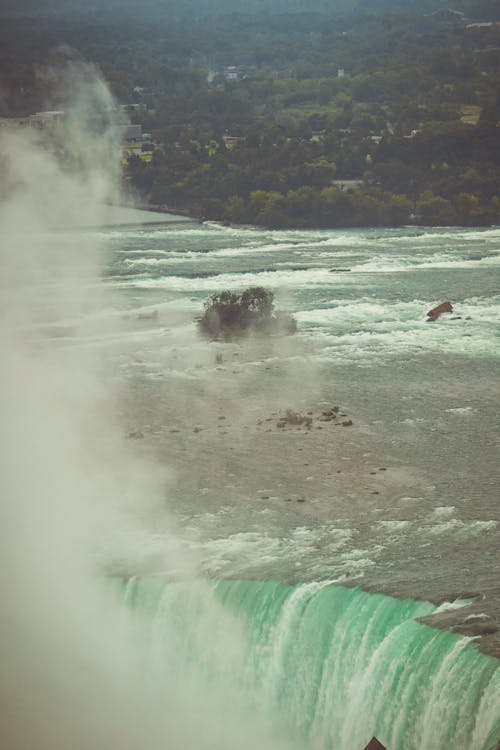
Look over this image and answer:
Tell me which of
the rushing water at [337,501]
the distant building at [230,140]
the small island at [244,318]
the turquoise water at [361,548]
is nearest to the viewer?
the turquoise water at [361,548]

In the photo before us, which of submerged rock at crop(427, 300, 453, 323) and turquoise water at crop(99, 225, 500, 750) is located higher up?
submerged rock at crop(427, 300, 453, 323)

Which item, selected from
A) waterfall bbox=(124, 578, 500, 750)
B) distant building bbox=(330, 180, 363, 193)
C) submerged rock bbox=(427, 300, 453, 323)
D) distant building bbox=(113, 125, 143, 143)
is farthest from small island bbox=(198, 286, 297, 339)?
distant building bbox=(113, 125, 143, 143)

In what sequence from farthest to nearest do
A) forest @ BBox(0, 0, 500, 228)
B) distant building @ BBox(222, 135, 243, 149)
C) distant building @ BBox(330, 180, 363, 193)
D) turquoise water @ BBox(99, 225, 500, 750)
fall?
1. distant building @ BBox(222, 135, 243, 149)
2. distant building @ BBox(330, 180, 363, 193)
3. forest @ BBox(0, 0, 500, 228)
4. turquoise water @ BBox(99, 225, 500, 750)

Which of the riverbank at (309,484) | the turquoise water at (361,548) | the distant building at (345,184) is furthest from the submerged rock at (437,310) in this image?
the distant building at (345,184)

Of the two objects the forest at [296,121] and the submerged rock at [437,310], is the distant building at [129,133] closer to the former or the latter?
the forest at [296,121]

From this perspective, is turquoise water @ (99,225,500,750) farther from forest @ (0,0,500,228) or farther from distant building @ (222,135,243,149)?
distant building @ (222,135,243,149)

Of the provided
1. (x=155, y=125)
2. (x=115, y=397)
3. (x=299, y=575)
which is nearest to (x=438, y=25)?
(x=155, y=125)

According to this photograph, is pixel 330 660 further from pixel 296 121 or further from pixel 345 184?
pixel 296 121

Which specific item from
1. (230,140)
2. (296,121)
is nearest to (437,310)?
(230,140)
